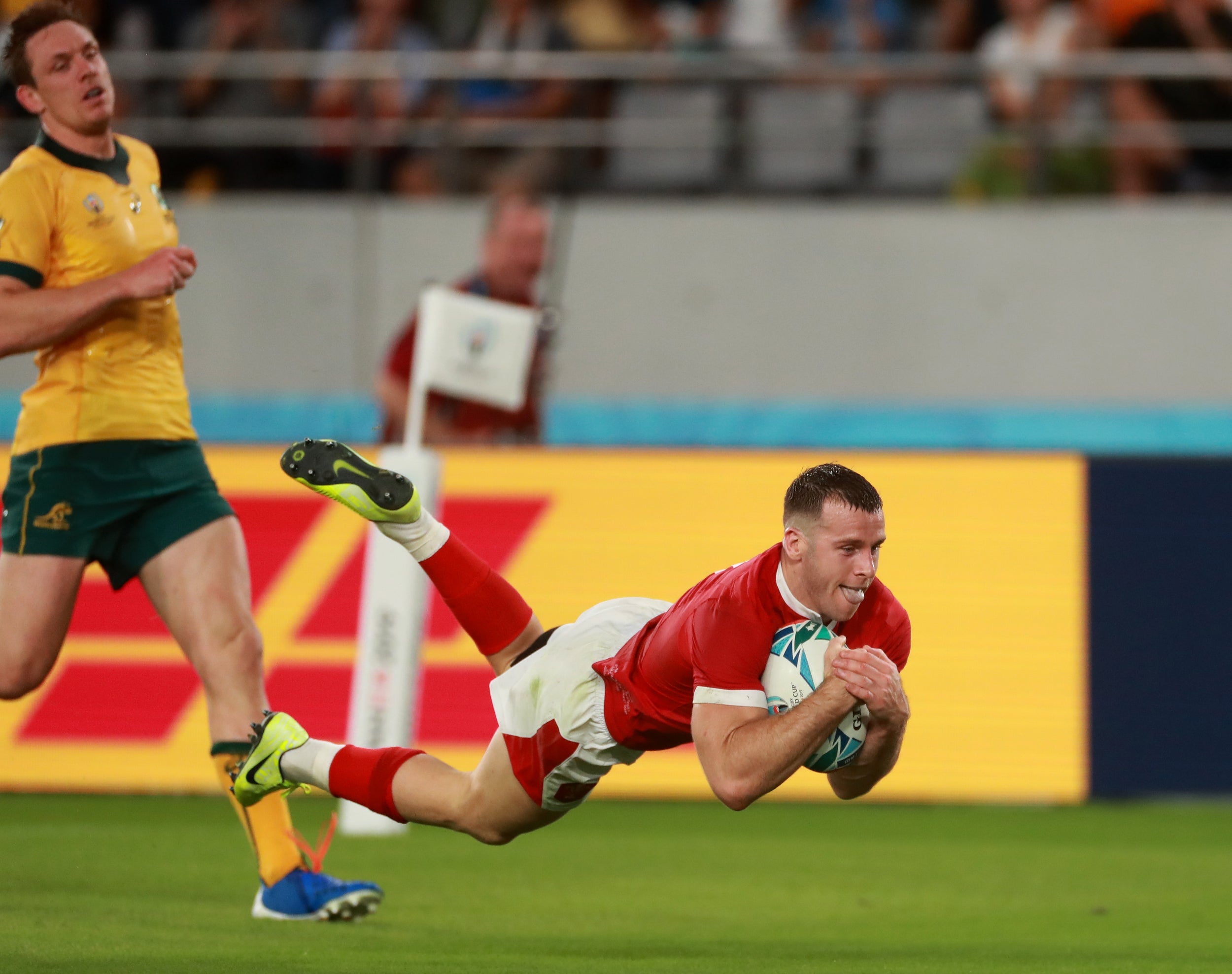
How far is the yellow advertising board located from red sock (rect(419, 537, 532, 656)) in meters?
3.12

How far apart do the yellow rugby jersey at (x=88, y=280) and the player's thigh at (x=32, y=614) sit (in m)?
0.37

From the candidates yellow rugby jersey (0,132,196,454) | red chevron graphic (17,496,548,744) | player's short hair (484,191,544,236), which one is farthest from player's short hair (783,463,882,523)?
player's short hair (484,191,544,236)

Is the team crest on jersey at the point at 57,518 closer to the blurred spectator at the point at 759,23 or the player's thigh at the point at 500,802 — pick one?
the player's thigh at the point at 500,802

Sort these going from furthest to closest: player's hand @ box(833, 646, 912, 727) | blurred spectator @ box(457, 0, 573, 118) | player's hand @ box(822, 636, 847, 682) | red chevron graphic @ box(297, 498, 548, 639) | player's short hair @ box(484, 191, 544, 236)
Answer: blurred spectator @ box(457, 0, 573, 118)
player's short hair @ box(484, 191, 544, 236)
red chevron graphic @ box(297, 498, 548, 639)
player's hand @ box(822, 636, 847, 682)
player's hand @ box(833, 646, 912, 727)

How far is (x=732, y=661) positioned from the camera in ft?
14.7

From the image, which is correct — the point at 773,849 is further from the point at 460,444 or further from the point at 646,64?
the point at 646,64

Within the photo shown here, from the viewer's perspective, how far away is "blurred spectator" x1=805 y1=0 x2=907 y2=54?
40.1 ft

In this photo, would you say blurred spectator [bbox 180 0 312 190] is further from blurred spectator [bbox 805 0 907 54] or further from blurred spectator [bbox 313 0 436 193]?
blurred spectator [bbox 805 0 907 54]

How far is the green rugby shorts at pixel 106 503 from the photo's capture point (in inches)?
216

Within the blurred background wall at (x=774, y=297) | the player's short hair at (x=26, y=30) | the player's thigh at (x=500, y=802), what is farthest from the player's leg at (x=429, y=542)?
the blurred background wall at (x=774, y=297)

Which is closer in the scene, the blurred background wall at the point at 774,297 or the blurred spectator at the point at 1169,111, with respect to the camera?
the blurred spectator at the point at 1169,111

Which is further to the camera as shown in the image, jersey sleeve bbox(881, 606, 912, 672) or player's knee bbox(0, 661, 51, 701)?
player's knee bbox(0, 661, 51, 701)

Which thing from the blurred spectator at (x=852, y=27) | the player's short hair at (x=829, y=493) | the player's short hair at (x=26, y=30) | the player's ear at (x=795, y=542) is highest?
the blurred spectator at (x=852, y=27)

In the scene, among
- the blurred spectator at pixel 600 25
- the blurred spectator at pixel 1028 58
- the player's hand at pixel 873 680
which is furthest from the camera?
the blurred spectator at pixel 600 25
